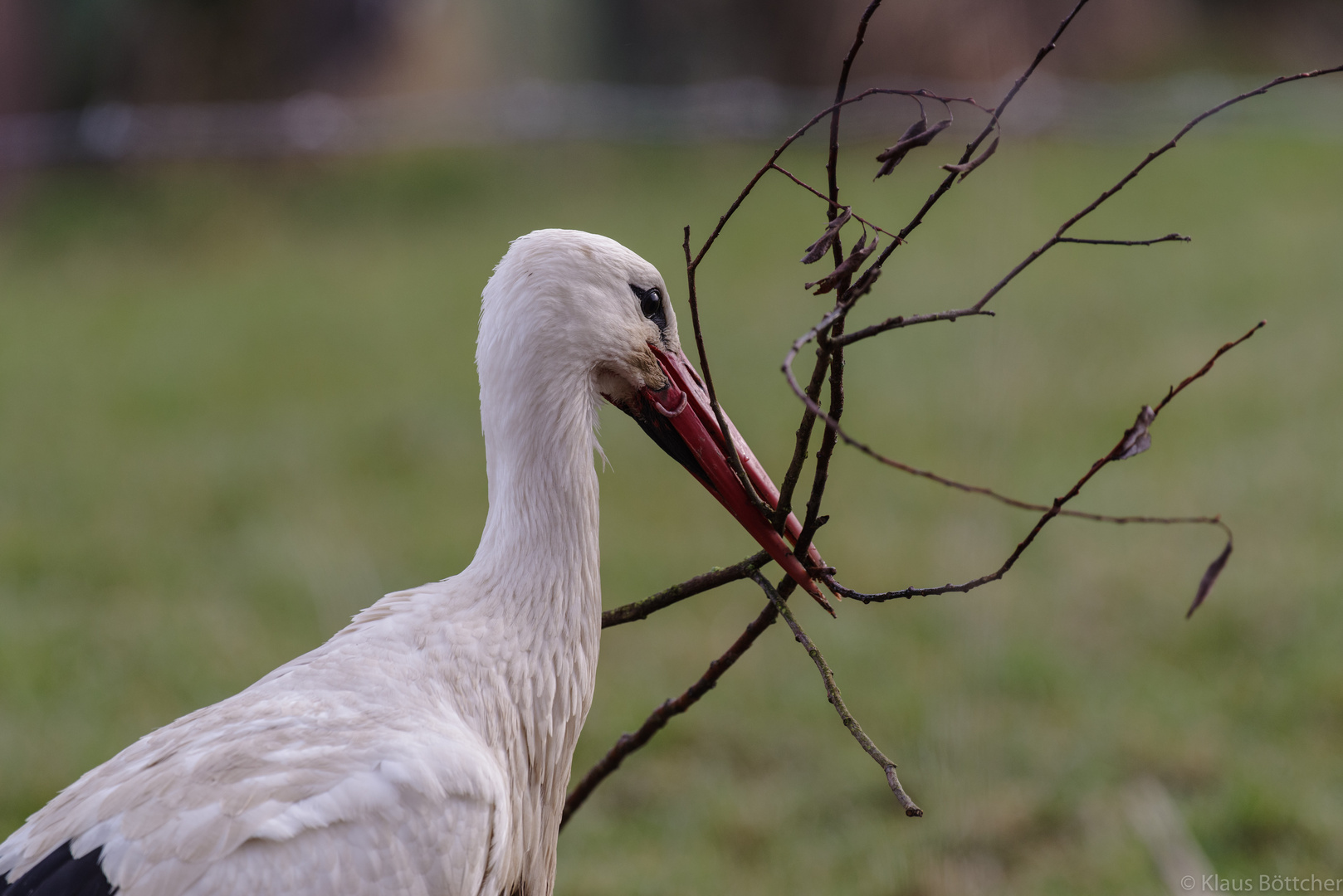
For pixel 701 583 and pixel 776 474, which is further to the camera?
pixel 776 474

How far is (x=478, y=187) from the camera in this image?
30.6ft

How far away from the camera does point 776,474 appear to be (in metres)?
5.46

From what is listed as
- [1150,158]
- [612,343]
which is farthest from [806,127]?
[612,343]

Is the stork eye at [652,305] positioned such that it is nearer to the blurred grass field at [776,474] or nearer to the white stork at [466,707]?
the white stork at [466,707]

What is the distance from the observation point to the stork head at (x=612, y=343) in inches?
76.2

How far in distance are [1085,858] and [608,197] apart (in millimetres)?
6728

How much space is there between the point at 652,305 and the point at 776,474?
11.5 feet

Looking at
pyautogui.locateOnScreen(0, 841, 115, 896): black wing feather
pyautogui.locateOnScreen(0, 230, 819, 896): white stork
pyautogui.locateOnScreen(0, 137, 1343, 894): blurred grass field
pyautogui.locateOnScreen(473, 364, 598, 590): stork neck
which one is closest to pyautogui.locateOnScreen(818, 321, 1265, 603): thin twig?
pyautogui.locateOnScreen(0, 230, 819, 896): white stork

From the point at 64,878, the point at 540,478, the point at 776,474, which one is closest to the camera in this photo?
the point at 64,878

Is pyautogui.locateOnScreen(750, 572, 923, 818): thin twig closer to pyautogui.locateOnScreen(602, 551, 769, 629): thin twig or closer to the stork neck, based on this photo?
pyautogui.locateOnScreen(602, 551, 769, 629): thin twig

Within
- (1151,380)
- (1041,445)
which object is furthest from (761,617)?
(1151,380)

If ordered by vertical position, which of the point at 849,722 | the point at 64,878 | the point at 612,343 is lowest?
the point at 64,878

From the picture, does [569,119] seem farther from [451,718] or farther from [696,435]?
[451,718]

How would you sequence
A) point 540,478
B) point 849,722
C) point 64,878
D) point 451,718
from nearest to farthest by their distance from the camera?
point 849,722 → point 64,878 → point 451,718 → point 540,478
